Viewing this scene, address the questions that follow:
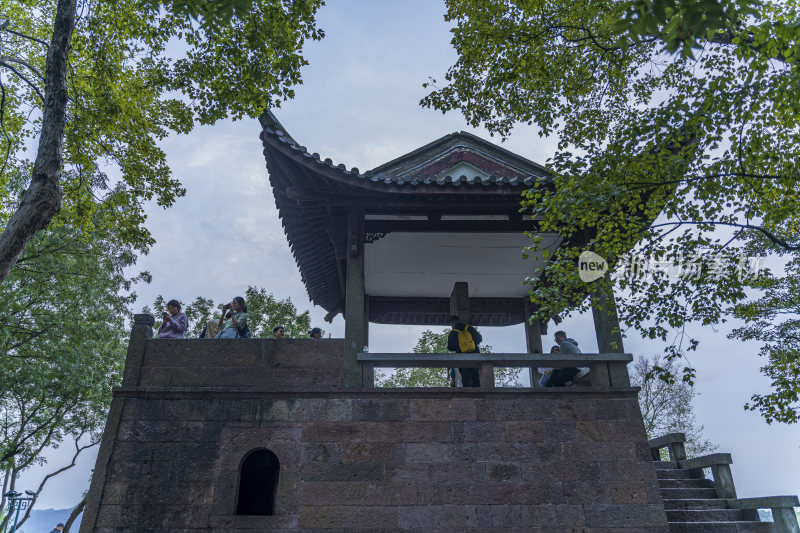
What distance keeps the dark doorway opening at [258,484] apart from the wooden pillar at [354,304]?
5.87 ft

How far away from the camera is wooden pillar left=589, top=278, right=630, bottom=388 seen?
684 centimetres

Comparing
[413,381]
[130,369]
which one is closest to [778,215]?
[130,369]

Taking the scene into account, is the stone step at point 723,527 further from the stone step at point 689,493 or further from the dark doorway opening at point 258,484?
the dark doorway opening at point 258,484

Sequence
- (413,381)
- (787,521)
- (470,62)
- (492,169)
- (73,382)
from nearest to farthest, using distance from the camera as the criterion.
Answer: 1. (787,521)
2. (470,62)
3. (492,169)
4. (73,382)
5. (413,381)

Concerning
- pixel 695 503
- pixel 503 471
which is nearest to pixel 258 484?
pixel 503 471

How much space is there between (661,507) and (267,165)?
6725 millimetres

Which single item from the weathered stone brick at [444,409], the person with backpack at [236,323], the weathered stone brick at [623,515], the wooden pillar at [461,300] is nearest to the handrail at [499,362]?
the weathered stone brick at [444,409]

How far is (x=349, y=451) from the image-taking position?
20.2 feet

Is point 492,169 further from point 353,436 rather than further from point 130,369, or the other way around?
point 130,369

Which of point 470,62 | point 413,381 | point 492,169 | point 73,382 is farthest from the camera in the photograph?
point 413,381

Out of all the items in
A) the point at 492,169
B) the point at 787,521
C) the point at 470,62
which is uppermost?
the point at 470,62

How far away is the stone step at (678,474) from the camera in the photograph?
7.97 m

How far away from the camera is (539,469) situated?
6109 millimetres

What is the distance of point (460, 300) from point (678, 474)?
15.8 ft
